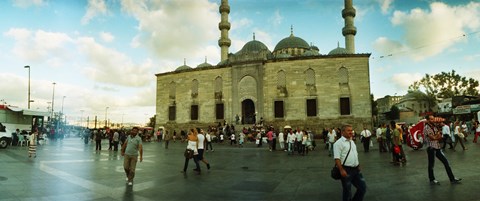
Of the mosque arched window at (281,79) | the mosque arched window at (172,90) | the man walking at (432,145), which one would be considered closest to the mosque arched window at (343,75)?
the mosque arched window at (281,79)

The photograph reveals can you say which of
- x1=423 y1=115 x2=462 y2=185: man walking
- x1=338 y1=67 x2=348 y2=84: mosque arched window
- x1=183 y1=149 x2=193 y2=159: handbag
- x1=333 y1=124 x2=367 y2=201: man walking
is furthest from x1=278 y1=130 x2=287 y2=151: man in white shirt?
x1=338 y1=67 x2=348 y2=84: mosque arched window

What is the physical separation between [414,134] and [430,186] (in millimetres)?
10072

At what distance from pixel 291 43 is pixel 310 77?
13.3 meters

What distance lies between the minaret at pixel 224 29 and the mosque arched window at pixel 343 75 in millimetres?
16578

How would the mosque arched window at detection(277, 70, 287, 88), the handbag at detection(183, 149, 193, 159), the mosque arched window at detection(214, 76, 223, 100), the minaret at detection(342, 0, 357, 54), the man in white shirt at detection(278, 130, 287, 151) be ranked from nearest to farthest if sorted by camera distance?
1. the handbag at detection(183, 149, 193, 159)
2. the man in white shirt at detection(278, 130, 287, 151)
3. the mosque arched window at detection(277, 70, 287, 88)
4. the minaret at detection(342, 0, 357, 54)
5. the mosque arched window at detection(214, 76, 223, 100)

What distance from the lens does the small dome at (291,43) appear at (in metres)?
46.0

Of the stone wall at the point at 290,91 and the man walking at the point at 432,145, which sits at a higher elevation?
the stone wall at the point at 290,91

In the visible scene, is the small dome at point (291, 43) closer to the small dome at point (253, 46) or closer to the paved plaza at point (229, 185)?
the small dome at point (253, 46)

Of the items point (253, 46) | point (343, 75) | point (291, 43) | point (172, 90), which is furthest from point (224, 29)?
point (343, 75)

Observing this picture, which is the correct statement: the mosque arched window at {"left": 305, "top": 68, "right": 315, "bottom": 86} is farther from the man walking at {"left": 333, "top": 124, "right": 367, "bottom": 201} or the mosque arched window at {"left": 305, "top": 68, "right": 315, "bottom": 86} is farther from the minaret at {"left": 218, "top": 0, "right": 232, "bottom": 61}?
the man walking at {"left": 333, "top": 124, "right": 367, "bottom": 201}

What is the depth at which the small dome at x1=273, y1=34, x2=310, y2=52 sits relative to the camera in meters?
46.0

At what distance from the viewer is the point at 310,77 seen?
113 ft

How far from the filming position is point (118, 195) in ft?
22.1

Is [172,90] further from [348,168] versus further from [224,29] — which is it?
[348,168]
